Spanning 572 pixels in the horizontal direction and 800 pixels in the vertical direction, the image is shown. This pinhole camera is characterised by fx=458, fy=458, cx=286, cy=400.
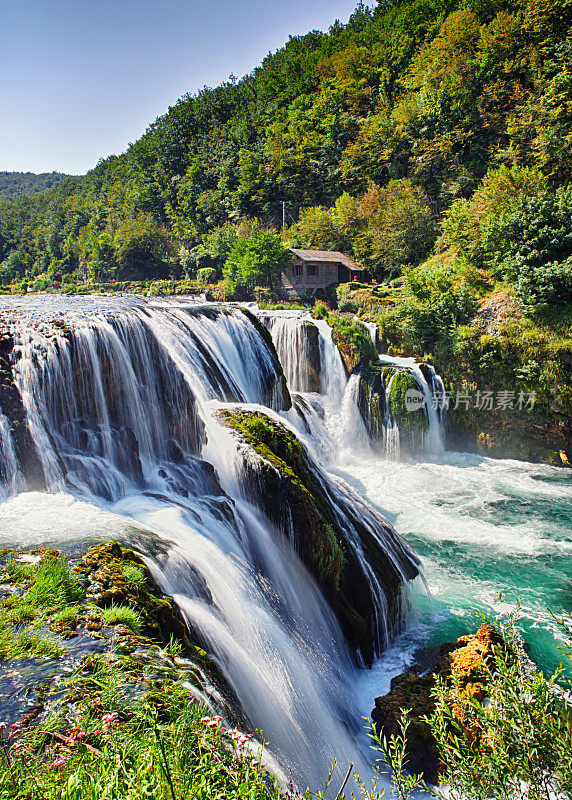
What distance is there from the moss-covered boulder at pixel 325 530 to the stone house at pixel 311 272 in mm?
26537

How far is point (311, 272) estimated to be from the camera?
34.5m

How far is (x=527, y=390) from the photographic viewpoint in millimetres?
19953

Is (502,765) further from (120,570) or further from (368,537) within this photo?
(368,537)

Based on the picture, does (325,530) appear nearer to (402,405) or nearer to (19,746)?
(19,746)

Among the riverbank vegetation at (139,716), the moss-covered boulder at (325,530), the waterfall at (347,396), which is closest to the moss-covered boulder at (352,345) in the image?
the waterfall at (347,396)

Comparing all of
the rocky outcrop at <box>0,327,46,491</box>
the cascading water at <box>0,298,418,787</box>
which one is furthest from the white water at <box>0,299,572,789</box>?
the rocky outcrop at <box>0,327,46,491</box>

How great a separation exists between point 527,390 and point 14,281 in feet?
283

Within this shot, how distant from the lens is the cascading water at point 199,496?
5.56 m

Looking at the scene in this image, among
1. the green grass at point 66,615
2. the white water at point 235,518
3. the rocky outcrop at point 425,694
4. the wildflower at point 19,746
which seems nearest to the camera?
the wildflower at point 19,746

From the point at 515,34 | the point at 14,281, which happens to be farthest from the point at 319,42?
the point at 14,281

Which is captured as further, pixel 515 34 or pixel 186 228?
pixel 186 228

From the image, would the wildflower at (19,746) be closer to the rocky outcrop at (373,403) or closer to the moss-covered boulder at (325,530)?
the moss-covered boulder at (325,530)

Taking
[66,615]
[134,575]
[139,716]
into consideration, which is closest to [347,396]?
[134,575]

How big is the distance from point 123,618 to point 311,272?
32.5 metres
